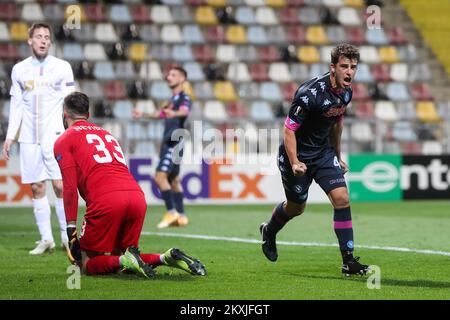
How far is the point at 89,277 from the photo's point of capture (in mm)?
7957

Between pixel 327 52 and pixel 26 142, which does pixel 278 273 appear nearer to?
pixel 26 142

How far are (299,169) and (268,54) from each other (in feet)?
55.0

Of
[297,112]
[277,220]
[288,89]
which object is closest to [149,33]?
[288,89]

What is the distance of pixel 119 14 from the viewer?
2361cm

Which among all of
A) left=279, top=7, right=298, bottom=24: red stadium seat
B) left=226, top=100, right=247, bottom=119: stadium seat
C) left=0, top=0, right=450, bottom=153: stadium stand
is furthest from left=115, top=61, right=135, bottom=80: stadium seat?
left=279, top=7, right=298, bottom=24: red stadium seat

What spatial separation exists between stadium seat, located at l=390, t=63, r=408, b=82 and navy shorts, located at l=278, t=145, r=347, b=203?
680 inches

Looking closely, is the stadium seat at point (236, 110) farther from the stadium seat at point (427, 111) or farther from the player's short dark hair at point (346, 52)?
the player's short dark hair at point (346, 52)

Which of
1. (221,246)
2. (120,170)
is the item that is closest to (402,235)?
(221,246)

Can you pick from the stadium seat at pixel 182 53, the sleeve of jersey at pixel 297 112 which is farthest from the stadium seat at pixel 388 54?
the sleeve of jersey at pixel 297 112

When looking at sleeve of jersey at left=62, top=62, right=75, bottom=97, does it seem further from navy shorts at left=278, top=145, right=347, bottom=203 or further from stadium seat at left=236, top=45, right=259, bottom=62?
stadium seat at left=236, top=45, right=259, bottom=62

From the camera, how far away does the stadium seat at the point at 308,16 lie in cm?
2559

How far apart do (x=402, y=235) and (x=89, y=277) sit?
19.0 ft

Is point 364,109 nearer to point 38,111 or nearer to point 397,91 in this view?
point 397,91

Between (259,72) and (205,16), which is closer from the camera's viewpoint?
(259,72)
